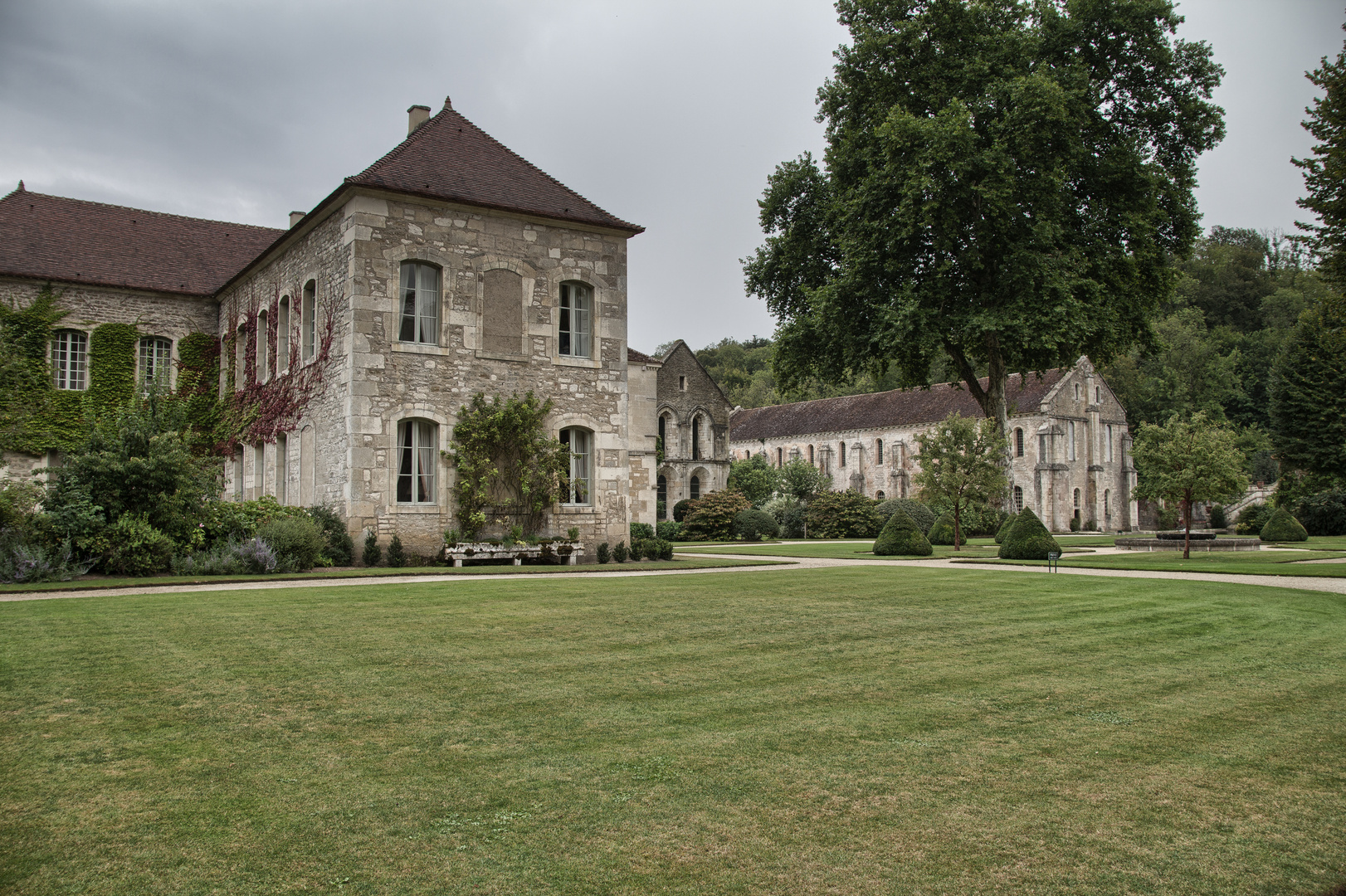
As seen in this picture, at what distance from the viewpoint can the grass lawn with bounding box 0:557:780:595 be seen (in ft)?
43.1

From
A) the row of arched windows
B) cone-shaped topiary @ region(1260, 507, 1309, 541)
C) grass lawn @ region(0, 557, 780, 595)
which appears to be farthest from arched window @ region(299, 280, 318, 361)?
cone-shaped topiary @ region(1260, 507, 1309, 541)

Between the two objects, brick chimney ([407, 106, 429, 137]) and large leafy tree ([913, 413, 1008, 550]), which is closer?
brick chimney ([407, 106, 429, 137])

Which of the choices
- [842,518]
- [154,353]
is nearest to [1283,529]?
[842,518]

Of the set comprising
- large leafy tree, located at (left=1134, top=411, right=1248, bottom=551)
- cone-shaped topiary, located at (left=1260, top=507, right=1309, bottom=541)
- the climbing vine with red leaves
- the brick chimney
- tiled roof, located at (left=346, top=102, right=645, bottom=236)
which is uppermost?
the brick chimney

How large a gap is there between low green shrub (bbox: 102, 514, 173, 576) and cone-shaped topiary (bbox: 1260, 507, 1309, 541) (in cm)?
3598

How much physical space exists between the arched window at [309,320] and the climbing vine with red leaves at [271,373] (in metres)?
0.08

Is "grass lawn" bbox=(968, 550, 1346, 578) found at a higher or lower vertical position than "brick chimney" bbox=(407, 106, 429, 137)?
lower

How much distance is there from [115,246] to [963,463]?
27.0 meters

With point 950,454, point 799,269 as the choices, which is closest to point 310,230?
point 799,269

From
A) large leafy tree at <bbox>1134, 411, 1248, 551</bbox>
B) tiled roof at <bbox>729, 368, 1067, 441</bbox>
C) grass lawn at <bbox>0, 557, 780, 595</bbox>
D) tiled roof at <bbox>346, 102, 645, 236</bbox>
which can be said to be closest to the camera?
grass lawn at <bbox>0, 557, 780, 595</bbox>

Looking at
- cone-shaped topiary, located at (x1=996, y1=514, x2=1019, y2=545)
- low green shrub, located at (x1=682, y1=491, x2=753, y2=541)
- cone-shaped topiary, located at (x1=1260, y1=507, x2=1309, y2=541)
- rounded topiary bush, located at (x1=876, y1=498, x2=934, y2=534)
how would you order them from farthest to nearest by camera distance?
rounded topiary bush, located at (x1=876, y1=498, x2=934, y2=534), low green shrub, located at (x1=682, y1=491, x2=753, y2=541), cone-shaped topiary, located at (x1=1260, y1=507, x2=1309, y2=541), cone-shaped topiary, located at (x1=996, y1=514, x2=1019, y2=545)

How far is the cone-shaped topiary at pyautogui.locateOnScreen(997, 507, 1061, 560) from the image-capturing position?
73.7 feet

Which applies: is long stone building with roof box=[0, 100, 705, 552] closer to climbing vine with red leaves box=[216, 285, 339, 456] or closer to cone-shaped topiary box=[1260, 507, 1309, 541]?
climbing vine with red leaves box=[216, 285, 339, 456]

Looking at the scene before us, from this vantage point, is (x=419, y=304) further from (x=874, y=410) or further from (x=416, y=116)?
(x=874, y=410)
